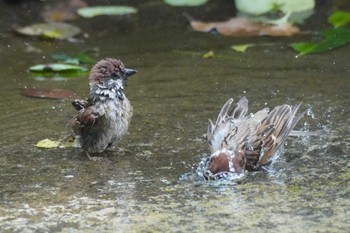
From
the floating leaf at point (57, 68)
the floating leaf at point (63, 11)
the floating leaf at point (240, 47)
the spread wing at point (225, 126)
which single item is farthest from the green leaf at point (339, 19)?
the spread wing at point (225, 126)

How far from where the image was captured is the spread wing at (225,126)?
4.60 meters

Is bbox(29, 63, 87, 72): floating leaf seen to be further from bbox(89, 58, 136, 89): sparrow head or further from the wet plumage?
the wet plumage

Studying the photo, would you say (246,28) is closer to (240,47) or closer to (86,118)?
(240,47)

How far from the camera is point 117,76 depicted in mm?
5039

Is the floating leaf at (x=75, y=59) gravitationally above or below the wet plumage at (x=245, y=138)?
above

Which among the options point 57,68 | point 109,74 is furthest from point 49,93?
point 109,74

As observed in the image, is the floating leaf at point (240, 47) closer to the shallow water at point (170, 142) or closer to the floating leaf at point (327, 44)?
the shallow water at point (170, 142)

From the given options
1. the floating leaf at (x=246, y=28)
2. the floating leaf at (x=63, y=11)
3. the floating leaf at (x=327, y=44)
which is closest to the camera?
the floating leaf at (x=327, y=44)

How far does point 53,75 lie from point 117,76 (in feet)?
5.31

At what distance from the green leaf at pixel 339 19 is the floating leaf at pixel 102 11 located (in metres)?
1.72

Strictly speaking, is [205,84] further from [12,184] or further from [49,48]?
[12,184]

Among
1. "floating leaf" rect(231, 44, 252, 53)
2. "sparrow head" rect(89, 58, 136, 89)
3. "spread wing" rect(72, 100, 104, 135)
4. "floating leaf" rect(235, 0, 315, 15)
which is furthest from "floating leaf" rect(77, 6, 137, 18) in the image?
"spread wing" rect(72, 100, 104, 135)

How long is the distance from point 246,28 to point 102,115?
109 inches

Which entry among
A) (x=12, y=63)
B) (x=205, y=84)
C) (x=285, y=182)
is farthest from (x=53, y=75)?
(x=285, y=182)
